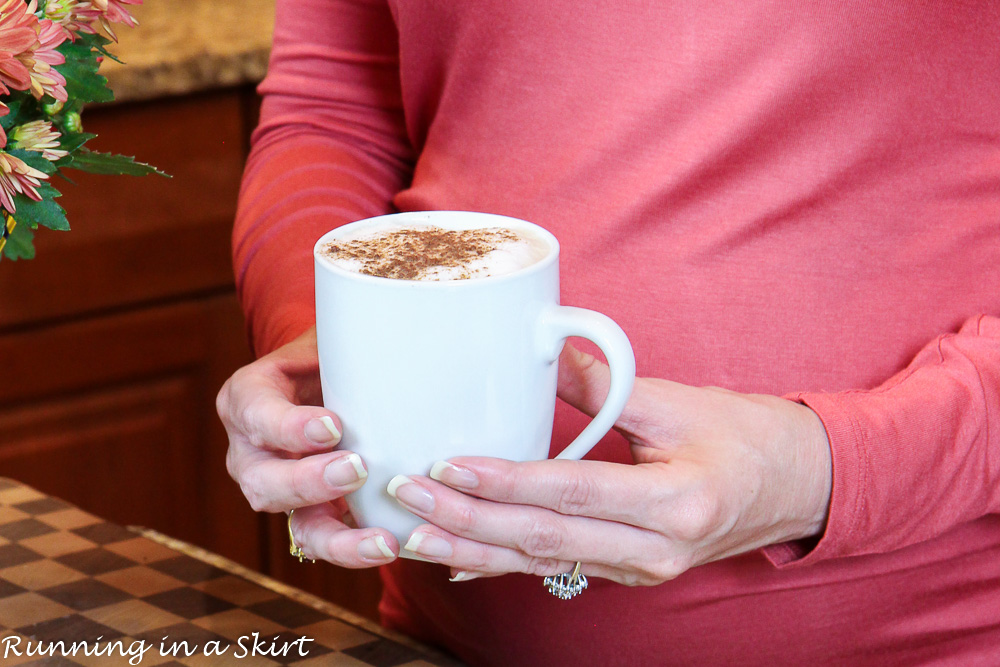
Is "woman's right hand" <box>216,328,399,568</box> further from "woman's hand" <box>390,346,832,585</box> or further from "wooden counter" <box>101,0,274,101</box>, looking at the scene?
"wooden counter" <box>101,0,274,101</box>

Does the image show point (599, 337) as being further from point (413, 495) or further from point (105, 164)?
point (105, 164)

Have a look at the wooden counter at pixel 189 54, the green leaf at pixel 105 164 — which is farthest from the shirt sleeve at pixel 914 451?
the wooden counter at pixel 189 54

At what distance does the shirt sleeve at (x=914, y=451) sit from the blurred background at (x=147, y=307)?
1.05 metres

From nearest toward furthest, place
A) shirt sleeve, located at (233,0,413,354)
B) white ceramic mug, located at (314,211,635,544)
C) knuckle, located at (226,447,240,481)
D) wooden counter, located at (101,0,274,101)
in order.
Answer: white ceramic mug, located at (314,211,635,544) → knuckle, located at (226,447,240,481) → shirt sleeve, located at (233,0,413,354) → wooden counter, located at (101,0,274,101)

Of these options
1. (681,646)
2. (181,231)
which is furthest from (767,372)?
(181,231)

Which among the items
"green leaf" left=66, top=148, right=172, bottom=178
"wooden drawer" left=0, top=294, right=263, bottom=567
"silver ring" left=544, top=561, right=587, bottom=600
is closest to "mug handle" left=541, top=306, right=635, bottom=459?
"silver ring" left=544, top=561, right=587, bottom=600

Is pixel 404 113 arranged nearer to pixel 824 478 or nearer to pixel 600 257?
Result: pixel 600 257

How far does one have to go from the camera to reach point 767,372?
0.62 m

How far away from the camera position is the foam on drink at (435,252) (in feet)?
1.43

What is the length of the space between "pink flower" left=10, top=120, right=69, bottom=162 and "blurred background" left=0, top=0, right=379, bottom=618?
87cm

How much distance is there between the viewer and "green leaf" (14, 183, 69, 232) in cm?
49

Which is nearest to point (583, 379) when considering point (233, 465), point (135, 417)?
point (233, 465)

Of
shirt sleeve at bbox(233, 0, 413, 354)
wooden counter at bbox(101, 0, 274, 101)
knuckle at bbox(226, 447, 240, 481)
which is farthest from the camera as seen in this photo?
wooden counter at bbox(101, 0, 274, 101)

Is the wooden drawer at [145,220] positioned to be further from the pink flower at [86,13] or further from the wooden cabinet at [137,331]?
the pink flower at [86,13]
